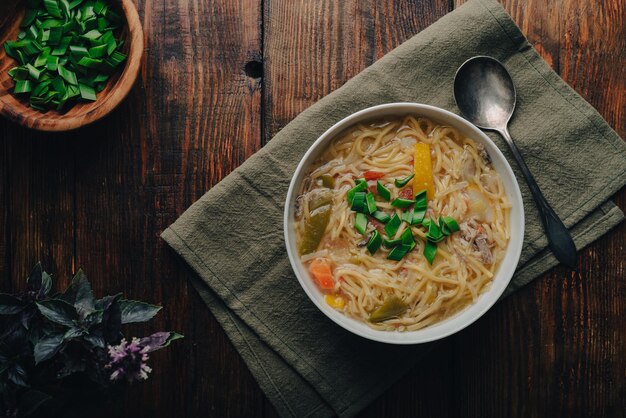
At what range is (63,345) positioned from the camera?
2.84 meters

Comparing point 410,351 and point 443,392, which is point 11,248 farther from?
point 443,392

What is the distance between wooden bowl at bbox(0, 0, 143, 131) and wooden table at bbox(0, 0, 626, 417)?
0.18 m

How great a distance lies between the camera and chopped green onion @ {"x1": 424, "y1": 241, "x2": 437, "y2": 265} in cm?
306

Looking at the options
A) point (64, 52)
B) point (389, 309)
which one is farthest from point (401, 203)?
point (64, 52)

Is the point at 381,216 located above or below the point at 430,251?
above

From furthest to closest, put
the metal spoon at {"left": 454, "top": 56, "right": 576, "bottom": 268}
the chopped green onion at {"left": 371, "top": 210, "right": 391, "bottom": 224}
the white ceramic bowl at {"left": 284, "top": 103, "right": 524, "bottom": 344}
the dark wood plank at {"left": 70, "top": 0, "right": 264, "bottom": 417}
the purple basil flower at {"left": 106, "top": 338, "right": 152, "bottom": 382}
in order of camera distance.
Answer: the dark wood plank at {"left": 70, "top": 0, "right": 264, "bottom": 417}, the metal spoon at {"left": 454, "top": 56, "right": 576, "bottom": 268}, the chopped green onion at {"left": 371, "top": 210, "right": 391, "bottom": 224}, the white ceramic bowl at {"left": 284, "top": 103, "right": 524, "bottom": 344}, the purple basil flower at {"left": 106, "top": 338, "right": 152, "bottom": 382}

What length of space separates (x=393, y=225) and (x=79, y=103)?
1888 millimetres

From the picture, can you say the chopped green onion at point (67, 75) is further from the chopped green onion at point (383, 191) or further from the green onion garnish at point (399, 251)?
the green onion garnish at point (399, 251)

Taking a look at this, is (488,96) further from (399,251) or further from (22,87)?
(22,87)

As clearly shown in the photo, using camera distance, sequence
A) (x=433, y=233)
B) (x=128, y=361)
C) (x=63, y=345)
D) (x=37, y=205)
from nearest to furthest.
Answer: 1. (x=128, y=361)
2. (x=63, y=345)
3. (x=433, y=233)
4. (x=37, y=205)

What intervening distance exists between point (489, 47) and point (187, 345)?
7.89ft

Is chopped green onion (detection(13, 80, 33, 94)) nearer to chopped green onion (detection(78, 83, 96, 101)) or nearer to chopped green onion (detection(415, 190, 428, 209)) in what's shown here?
chopped green onion (detection(78, 83, 96, 101))

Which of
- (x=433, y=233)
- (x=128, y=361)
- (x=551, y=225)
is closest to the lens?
(x=128, y=361)

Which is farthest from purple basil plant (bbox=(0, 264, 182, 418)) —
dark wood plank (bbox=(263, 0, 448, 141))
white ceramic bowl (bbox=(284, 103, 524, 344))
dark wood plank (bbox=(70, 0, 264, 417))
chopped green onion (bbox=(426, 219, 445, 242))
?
dark wood plank (bbox=(263, 0, 448, 141))
